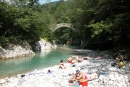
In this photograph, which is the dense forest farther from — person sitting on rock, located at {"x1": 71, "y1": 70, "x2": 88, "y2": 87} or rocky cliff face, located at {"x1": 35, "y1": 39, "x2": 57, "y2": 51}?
person sitting on rock, located at {"x1": 71, "y1": 70, "x2": 88, "y2": 87}

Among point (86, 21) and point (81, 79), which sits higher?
point (86, 21)

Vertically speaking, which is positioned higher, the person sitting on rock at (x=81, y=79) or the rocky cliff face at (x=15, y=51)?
the rocky cliff face at (x=15, y=51)

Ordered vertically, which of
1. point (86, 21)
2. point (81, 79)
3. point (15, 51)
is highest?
point (86, 21)

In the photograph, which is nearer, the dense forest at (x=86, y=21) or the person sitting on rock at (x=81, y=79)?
the person sitting on rock at (x=81, y=79)

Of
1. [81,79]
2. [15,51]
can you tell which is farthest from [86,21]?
[81,79]

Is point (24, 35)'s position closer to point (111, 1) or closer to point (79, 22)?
point (79, 22)

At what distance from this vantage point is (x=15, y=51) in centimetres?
2636

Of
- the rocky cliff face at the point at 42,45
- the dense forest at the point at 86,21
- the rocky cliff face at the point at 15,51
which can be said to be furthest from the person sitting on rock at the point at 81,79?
the rocky cliff face at the point at 42,45

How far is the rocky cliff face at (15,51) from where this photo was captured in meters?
24.5

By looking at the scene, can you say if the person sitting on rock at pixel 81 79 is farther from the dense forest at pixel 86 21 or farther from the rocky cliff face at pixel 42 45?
the rocky cliff face at pixel 42 45

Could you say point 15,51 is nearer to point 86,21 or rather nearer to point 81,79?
point 86,21

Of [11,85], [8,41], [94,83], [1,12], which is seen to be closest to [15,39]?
[8,41]

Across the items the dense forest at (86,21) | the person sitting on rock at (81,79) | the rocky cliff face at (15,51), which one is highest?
the dense forest at (86,21)

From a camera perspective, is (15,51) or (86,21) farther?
(86,21)
